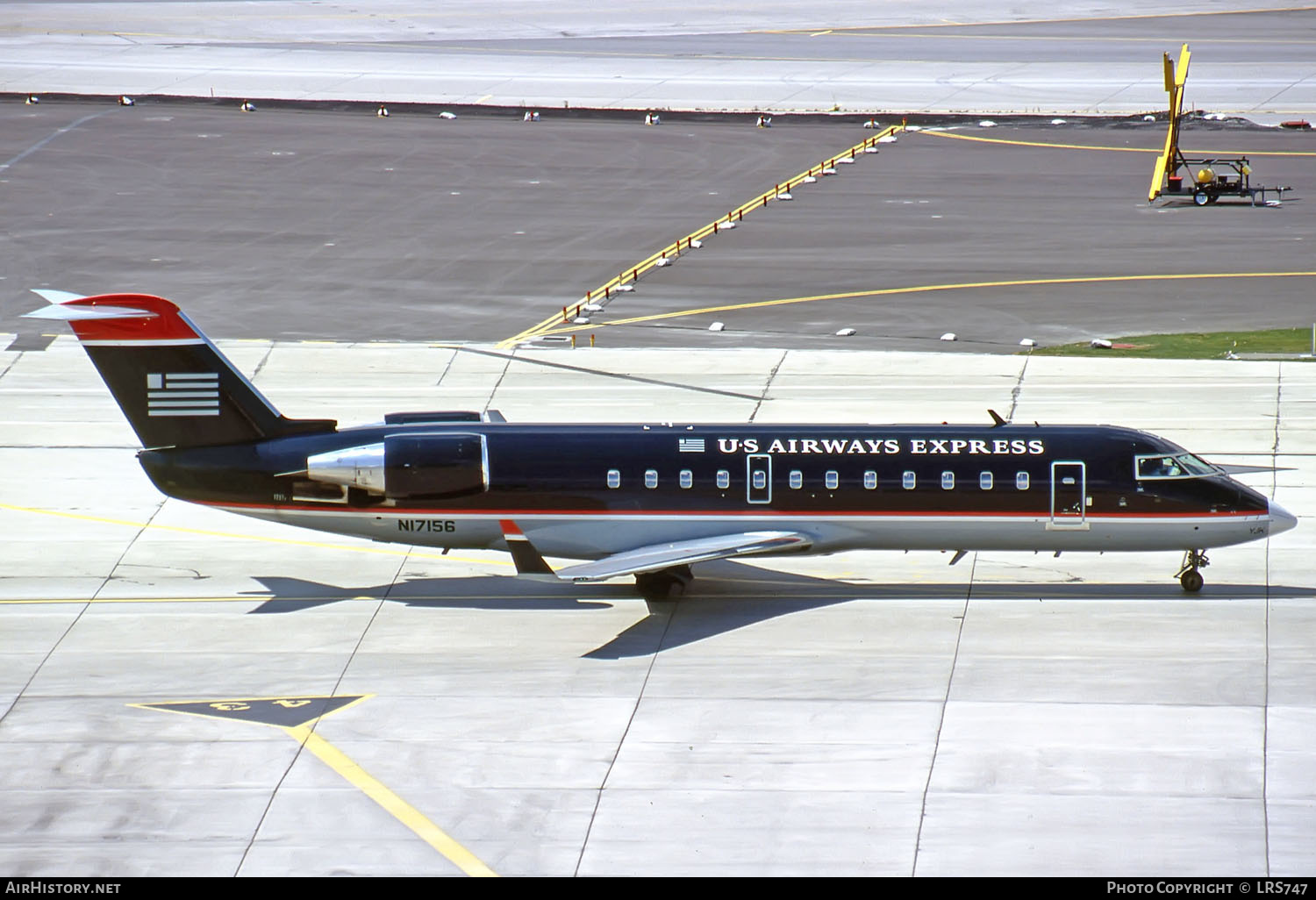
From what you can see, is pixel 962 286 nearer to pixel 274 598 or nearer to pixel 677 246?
pixel 677 246

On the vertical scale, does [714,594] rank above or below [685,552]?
below

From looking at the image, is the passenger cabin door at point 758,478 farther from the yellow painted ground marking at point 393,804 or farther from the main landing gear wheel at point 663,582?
the yellow painted ground marking at point 393,804

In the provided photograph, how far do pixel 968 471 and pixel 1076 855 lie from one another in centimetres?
1030

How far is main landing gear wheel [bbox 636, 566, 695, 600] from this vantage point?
3250 cm

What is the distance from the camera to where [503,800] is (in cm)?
2455

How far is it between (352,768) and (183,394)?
986 cm

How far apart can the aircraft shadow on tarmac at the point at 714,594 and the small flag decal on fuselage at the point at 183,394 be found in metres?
3.87

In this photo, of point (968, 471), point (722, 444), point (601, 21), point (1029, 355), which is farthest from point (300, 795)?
point (601, 21)

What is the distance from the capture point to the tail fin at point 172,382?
3186 cm

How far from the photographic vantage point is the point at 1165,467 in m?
31.7

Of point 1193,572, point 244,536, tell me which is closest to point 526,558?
point 244,536

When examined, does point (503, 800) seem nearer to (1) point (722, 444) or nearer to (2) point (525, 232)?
(1) point (722, 444)

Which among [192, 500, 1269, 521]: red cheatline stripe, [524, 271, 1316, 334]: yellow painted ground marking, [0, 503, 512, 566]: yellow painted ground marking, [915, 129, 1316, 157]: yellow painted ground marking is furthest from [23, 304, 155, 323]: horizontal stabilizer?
[915, 129, 1316, 157]: yellow painted ground marking

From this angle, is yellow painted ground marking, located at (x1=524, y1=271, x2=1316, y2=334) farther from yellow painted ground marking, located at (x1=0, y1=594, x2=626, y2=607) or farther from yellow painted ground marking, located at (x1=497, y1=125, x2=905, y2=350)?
yellow painted ground marking, located at (x1=0, y1=594, x2=626, y2=607)
